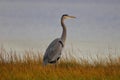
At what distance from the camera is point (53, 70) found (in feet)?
31.1

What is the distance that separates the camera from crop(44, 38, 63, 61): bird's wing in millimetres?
10665

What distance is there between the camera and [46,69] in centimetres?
954

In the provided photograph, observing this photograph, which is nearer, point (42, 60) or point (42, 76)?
A: point (42, 76)

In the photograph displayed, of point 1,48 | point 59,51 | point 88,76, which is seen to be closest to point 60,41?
point 59,51

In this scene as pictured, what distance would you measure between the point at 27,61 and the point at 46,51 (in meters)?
0.61

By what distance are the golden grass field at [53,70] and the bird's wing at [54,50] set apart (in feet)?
0.74

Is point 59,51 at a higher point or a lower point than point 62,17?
lower

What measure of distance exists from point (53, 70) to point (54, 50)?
1.40 m

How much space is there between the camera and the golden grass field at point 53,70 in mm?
8961

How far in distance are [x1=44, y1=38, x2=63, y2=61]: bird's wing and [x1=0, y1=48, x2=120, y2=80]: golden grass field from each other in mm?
225

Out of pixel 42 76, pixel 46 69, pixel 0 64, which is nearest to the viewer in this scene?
pixel 42 76

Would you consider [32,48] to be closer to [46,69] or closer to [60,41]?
[60,41]

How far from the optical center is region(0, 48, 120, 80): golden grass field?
29.4 feet

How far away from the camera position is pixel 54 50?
10.8 meters
